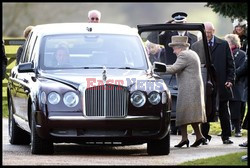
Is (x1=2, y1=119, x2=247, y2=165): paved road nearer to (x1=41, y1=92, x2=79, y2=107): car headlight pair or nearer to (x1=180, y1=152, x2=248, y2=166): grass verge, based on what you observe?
(x1=180, y1=152, x2=248, y2=166): grass verge

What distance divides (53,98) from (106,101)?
2.27 ft

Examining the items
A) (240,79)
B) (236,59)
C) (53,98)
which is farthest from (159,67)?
(240,79)

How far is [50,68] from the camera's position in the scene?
16.4 meters

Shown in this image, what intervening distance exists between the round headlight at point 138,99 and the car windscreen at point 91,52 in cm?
111

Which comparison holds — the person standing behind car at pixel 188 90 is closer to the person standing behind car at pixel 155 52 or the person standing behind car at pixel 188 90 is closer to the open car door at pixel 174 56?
the open car door at pixel 174 56

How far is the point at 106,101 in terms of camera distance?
15.5 m

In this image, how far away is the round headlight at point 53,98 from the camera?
15.4 meters

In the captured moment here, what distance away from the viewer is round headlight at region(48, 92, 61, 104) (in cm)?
1536

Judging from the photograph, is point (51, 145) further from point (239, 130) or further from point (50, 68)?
point (239, 130)

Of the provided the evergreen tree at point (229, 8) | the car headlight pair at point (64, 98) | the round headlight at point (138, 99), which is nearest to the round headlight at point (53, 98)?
the car headlight pair at point (64, 98)

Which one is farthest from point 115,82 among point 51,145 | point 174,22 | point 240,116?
point 240,116

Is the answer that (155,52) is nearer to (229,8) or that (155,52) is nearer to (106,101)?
(106,101)

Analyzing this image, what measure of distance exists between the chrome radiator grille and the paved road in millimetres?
584

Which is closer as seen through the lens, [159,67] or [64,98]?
[64,98]
